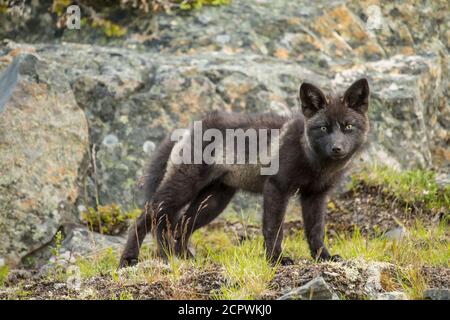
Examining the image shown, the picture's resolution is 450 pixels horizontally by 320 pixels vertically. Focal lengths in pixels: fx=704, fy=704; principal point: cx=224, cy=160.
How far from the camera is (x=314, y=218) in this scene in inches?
280

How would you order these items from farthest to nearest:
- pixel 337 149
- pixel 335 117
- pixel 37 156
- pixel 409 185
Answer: pixel 409 185 → pixel 37 156 → pixel 335 117 → pixel 337 149

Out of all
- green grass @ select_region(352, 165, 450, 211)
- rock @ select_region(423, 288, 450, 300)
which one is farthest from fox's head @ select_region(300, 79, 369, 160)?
rock @ select_region(423, 288, 450, 300)

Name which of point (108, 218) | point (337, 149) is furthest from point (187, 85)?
point (337, 149)

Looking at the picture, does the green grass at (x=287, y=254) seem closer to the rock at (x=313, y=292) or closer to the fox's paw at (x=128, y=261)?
the fox's paw at (x=128, y=261)

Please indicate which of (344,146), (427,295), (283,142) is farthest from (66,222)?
(427,295)

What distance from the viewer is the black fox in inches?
266

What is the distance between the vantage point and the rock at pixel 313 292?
467 centimetres

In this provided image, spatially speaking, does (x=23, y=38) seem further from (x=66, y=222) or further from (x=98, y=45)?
(x=66, y=222)

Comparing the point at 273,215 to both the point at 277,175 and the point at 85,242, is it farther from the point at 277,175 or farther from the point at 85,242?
the point at 85,242

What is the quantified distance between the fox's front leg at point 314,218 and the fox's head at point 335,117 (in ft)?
1.73

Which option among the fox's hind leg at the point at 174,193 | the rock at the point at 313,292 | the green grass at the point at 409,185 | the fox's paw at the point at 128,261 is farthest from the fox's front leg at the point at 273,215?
the rock at the point at 313,292

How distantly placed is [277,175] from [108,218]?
94.6 inches

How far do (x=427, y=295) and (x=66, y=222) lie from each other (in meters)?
4.57

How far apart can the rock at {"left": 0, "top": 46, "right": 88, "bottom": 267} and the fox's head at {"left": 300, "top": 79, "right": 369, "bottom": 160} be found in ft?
9.97
